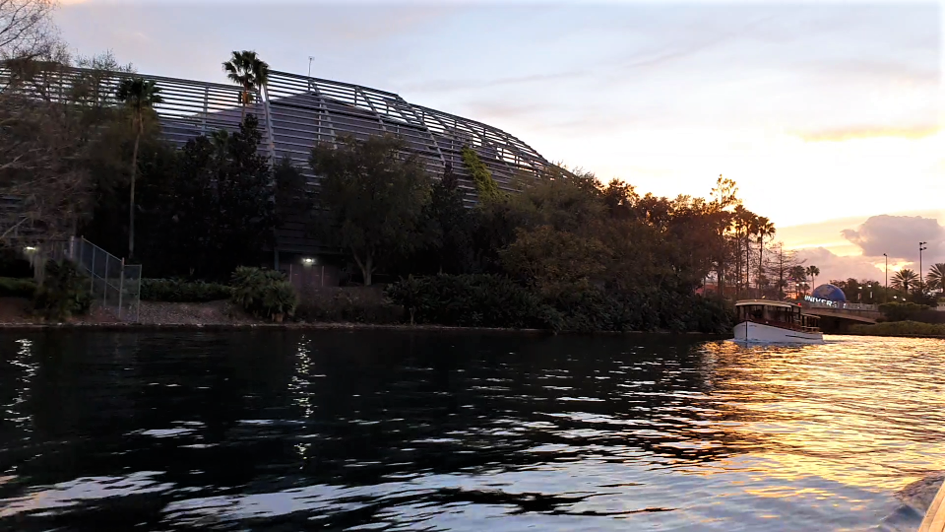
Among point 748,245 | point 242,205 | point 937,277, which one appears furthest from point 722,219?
point 937,277

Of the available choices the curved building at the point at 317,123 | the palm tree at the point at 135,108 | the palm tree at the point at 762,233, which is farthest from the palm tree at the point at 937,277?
the palm tree at the point at 135,108

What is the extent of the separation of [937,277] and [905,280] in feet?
42.1

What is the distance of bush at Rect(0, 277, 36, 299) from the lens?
126 feet

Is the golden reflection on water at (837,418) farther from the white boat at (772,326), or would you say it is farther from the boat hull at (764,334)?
the white boat at (772,326)

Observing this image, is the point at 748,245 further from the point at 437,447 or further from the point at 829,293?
the point at 437,447

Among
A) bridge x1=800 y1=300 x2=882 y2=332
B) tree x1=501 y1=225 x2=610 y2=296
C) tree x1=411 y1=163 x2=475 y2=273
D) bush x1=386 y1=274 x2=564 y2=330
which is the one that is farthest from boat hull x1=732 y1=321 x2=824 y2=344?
bridge x1=800 y1=300 x2=882 y2=332

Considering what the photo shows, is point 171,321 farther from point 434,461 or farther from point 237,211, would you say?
point 434,461

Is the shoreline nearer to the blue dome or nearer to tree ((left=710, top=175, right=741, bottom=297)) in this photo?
tree ((left=710, top=175, right=741, bottom=297))

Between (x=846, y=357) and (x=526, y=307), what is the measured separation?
71.3 ft

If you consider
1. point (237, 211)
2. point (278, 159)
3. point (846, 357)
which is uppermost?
point (278, 159)

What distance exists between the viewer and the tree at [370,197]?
180ft

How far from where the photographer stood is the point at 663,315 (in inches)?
2618

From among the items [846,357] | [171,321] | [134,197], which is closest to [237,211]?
[134,197]

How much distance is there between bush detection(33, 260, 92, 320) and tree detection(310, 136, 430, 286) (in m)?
19.2
